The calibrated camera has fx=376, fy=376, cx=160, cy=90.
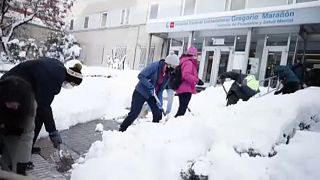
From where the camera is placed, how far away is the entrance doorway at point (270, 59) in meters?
16.9

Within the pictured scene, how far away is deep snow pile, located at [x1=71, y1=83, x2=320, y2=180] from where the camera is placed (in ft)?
10.8

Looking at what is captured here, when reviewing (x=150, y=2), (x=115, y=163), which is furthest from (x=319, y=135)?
(x=150, y=2)

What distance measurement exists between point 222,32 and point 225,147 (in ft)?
51.3

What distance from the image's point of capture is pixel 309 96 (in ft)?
17.4

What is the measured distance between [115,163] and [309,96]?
2.97m

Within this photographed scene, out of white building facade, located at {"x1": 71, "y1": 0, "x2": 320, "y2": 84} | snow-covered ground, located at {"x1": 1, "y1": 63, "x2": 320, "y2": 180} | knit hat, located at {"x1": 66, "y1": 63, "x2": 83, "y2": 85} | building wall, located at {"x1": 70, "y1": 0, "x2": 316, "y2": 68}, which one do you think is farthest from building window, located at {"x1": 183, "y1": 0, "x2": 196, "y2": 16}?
knit hat, located at {"x1": 66, "y1": 63, "x2": 83, "y2": 85}

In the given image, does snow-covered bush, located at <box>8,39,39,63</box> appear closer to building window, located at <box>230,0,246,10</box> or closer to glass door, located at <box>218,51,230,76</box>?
glass door, located at <box>218,51,230,76</box>

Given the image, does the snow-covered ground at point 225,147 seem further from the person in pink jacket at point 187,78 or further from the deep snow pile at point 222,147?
the person in pink jacket at point 187,78

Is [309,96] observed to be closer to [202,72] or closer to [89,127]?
[89,127]

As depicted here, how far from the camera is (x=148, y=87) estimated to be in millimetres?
5965

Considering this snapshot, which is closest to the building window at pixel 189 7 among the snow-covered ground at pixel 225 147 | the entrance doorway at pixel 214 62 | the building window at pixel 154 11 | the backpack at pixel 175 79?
the building window at pixel 154 11

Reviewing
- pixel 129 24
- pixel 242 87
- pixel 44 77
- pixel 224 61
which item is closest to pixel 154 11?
pixel 129 24

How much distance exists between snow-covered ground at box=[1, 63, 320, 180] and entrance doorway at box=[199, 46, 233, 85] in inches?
534

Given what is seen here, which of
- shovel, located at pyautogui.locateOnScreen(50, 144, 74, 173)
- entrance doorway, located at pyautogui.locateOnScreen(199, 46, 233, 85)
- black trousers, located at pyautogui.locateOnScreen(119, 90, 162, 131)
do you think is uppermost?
entrance doorway, located at pyautogui.locateOnScreen(199, 46, 233, 85)
